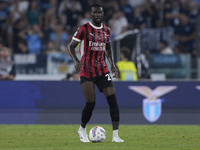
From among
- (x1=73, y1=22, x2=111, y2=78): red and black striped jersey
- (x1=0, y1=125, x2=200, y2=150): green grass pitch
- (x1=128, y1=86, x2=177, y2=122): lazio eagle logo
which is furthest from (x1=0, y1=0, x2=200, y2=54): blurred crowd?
(x1=73, y1=22, x2=111, y2=78): red and black striped jersey

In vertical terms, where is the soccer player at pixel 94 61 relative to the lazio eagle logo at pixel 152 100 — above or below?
above

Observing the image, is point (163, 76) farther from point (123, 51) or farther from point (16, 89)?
point (16, 89)

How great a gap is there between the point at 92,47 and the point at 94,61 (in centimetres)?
22

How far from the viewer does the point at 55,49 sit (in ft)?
53.6

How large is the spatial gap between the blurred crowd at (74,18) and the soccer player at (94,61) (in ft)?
28.3

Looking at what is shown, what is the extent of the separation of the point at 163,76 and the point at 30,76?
384 cm

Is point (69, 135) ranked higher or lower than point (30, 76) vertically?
lower

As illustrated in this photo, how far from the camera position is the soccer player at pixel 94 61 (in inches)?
319

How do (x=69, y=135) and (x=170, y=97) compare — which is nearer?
(x=69, y=135)

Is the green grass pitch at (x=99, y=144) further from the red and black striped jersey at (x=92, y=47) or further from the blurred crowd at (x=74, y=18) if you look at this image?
the blurred crowd at (x=74, y=18)

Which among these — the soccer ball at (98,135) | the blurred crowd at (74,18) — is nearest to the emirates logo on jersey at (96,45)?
the soccer ball at (98,135)

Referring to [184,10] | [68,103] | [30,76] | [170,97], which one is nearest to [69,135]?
[68,103]

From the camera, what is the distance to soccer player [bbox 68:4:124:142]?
26.6ft

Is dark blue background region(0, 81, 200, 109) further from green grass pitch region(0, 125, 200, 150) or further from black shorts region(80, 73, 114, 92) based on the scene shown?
black shorts region(80, 73, 114, 92)
